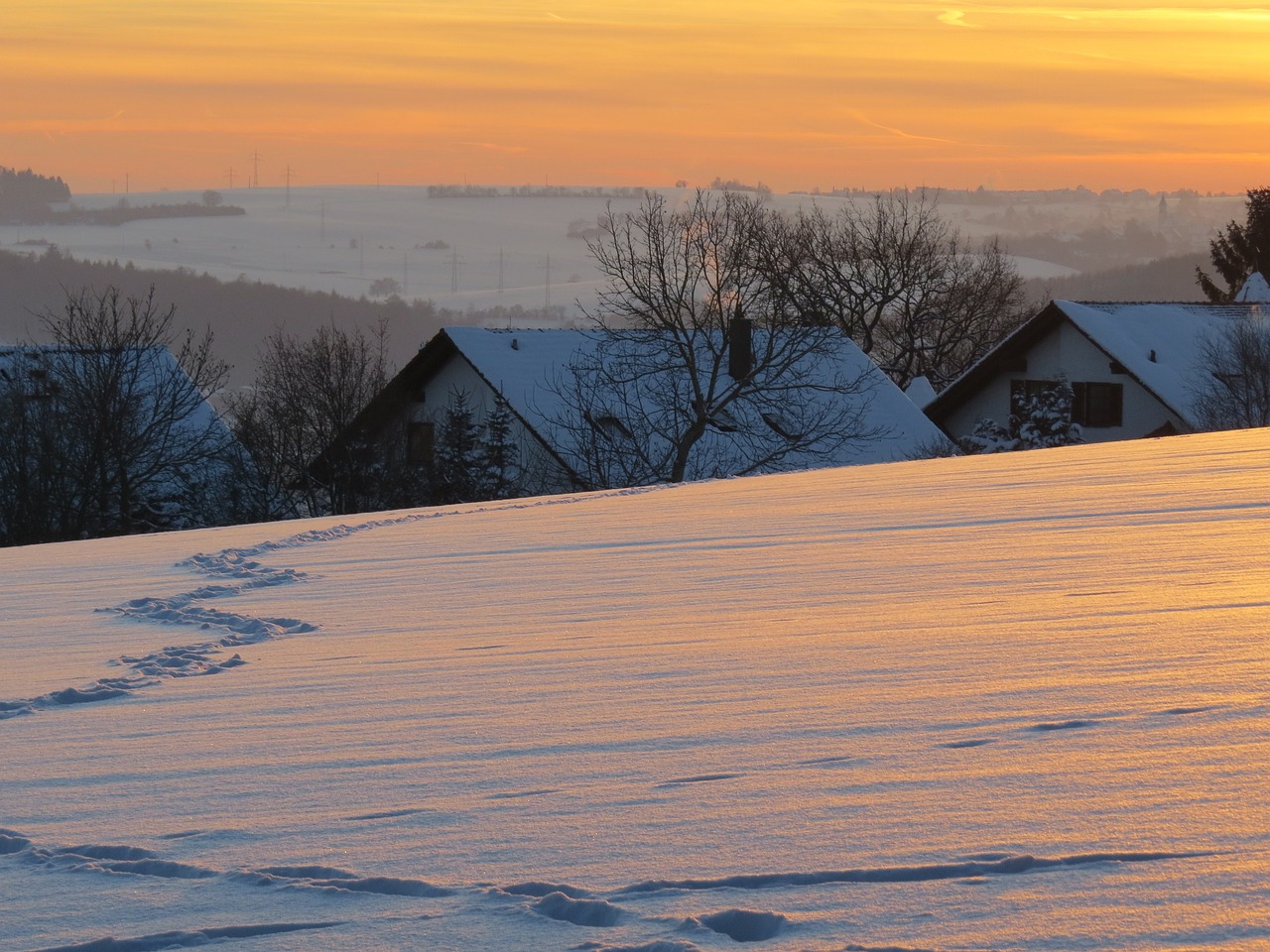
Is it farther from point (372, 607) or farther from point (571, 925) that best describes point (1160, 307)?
point (571, 925)

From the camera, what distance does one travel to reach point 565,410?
2705 cm

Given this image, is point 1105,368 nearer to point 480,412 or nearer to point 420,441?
point 480,412

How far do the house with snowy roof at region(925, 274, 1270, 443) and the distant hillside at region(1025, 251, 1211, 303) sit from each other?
21.8 metres

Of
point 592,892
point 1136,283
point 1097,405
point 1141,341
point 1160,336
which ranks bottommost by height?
point 592,892

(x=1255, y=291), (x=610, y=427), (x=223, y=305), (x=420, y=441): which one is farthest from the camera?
(x=223, y=305)

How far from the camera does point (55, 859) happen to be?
2.80 meters

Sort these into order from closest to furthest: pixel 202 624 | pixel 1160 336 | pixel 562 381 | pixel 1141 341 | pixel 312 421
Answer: pixel 202 624 → pixel 562 381 → pixel 312 421 → pixel 1141 341 → pixel 1160 336

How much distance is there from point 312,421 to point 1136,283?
45.5 meters

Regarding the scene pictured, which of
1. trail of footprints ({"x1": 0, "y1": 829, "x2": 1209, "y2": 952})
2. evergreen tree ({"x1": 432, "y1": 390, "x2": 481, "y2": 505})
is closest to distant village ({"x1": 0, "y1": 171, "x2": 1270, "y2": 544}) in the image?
evergreen tree ({"x1": 432, "y1": 390, "x2": 481, "y2": 505})

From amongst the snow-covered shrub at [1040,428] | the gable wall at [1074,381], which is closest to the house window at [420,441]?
the snow-covered shrub at [1040,428]

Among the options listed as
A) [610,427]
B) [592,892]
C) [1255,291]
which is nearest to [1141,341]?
[1255,291]

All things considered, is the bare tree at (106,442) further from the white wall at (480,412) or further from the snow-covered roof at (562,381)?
the snow-covered roof at (562,381)

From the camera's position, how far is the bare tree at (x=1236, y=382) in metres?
27.4

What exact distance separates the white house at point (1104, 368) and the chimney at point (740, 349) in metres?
6.01
